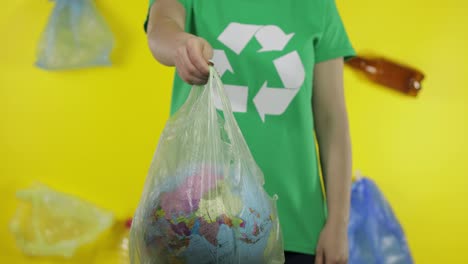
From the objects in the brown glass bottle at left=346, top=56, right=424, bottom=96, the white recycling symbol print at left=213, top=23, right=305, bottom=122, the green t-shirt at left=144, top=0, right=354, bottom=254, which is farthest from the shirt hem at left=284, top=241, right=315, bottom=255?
the brown glass bottle at left=346, top=56, right=424, bottom=96

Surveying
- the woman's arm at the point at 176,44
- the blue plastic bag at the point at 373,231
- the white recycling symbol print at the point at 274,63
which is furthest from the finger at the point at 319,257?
the blue plastic bag at the point at 373,231

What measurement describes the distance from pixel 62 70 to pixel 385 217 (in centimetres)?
116

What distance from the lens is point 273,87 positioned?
0.93 m

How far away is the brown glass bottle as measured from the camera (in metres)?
2.04

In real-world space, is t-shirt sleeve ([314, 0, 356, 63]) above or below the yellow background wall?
above

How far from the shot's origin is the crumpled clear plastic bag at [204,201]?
1.92 feet

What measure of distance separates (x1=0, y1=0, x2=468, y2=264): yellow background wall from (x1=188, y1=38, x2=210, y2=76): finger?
49.4 inches

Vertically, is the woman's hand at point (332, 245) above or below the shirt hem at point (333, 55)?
below

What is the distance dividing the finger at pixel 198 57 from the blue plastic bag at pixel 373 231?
1.36 metres

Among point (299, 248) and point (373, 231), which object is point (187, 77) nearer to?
point (299, 248)

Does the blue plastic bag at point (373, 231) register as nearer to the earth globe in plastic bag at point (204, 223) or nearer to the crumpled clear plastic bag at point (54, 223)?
the crumpled clear plastic bag at point (54, 223)

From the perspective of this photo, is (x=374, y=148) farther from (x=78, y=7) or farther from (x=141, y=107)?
(x=78, y=7)

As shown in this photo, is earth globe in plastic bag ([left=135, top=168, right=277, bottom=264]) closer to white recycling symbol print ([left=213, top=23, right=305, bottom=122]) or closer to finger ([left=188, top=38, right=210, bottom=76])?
finger ([left=188, top=38, right=210, bottom=76])

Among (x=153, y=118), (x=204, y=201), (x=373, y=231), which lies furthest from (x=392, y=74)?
(x=204, y=201)
